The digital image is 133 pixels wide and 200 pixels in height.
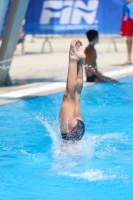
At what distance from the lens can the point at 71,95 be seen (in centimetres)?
688

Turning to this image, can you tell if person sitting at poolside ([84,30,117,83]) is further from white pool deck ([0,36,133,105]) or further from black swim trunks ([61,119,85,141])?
black swim trunks ([61,119,85,141])

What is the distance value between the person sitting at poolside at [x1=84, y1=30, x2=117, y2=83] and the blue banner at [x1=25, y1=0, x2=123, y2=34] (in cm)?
509

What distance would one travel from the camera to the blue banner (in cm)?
1750

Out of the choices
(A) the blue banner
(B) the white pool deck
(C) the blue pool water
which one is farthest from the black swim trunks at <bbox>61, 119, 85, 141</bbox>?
(A) the blue banner

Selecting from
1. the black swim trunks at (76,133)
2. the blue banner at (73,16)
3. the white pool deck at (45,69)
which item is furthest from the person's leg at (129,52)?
the black swim trunks at (76,133)

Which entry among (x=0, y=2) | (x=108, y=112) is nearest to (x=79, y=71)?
(x=108, y=112)

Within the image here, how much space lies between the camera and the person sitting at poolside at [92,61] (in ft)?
40.0

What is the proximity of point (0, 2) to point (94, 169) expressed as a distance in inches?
185

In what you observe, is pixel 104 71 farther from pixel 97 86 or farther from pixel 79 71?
pixel 79 71

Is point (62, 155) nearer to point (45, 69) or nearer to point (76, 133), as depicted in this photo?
point (76, 133)

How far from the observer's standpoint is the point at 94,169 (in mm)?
6574

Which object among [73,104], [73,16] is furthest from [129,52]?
[73,104]

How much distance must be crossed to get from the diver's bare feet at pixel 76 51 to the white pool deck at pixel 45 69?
145 inches

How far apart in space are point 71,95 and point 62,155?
639mm
